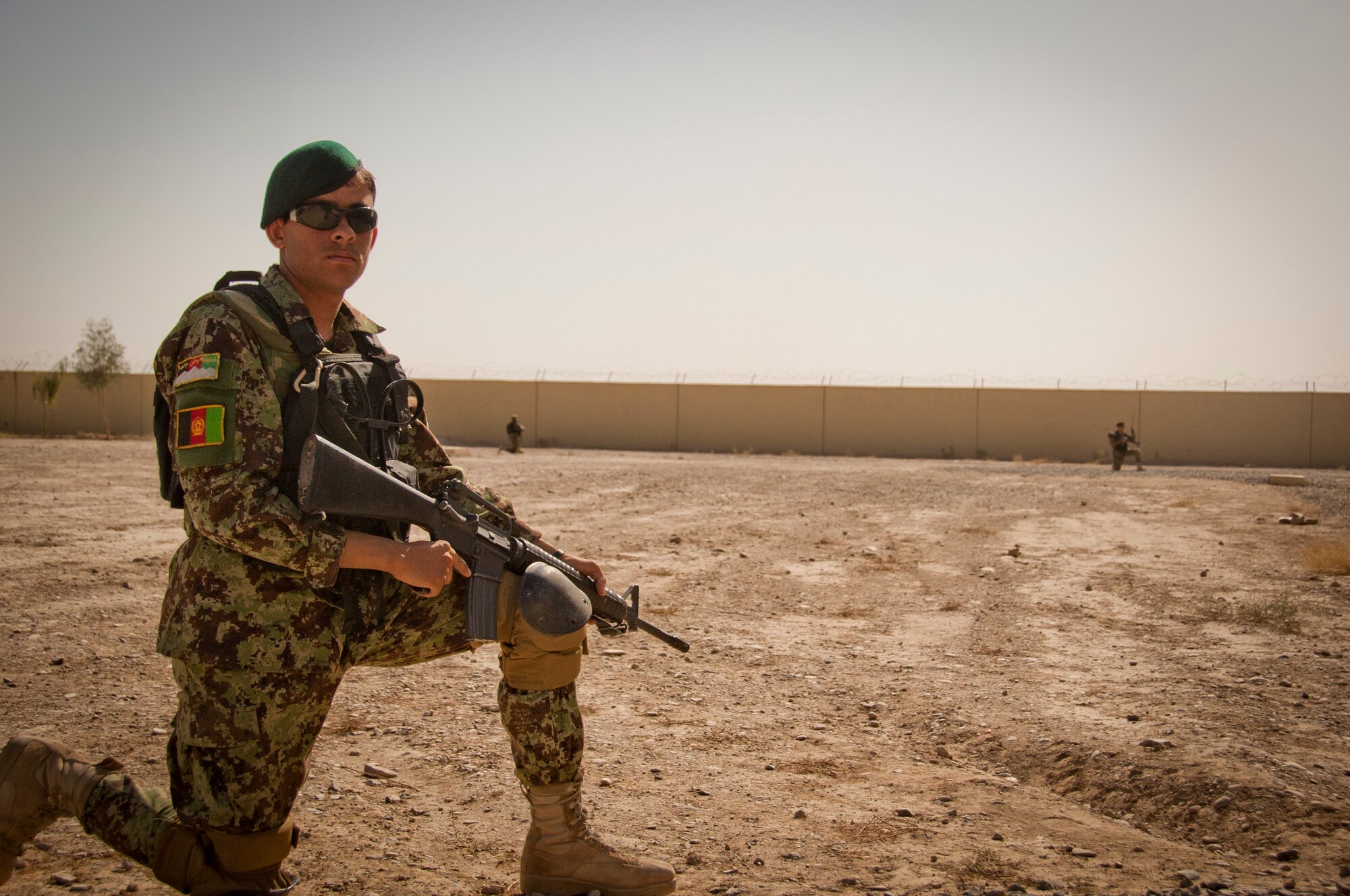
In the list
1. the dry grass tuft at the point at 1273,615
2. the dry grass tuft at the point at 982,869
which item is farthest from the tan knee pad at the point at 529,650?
the dry grass tuft at the point at 1273,615

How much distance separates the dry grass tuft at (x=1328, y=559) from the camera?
762cm

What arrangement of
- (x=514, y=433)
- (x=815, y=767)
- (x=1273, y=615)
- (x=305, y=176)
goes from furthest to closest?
(x=514, y=433) < (x=1273, y=615) < (x=815, y=767) < (x=305, y=176)

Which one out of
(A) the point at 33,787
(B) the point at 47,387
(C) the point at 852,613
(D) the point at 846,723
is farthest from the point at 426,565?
(B) the point at 47,387

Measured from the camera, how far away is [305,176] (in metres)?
2.29

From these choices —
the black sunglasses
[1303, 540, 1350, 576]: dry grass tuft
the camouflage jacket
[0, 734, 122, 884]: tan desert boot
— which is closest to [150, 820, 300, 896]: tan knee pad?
[0, 734, 122, 884]: tan desert boot

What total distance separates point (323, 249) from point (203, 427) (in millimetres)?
546

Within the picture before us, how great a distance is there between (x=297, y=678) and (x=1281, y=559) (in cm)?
874

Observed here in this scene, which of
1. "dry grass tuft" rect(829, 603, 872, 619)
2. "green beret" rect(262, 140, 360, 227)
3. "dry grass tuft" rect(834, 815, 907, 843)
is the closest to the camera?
"green beret" rect(262, 140, 360, 227)

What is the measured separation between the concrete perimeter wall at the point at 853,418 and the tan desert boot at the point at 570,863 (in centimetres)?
3090

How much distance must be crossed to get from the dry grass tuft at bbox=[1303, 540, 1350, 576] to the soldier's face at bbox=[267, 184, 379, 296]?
8033 millimetres

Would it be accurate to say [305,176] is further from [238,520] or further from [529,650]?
[529,650]

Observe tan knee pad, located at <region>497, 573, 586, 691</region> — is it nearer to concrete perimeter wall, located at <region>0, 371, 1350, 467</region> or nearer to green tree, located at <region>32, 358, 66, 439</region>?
concrete perimeter wall, located at <region>0, 371, 1350, 467</region>

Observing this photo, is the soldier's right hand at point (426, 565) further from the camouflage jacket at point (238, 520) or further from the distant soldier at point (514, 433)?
the distant soldier at point (514, 433)

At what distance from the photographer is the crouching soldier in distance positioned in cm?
205
